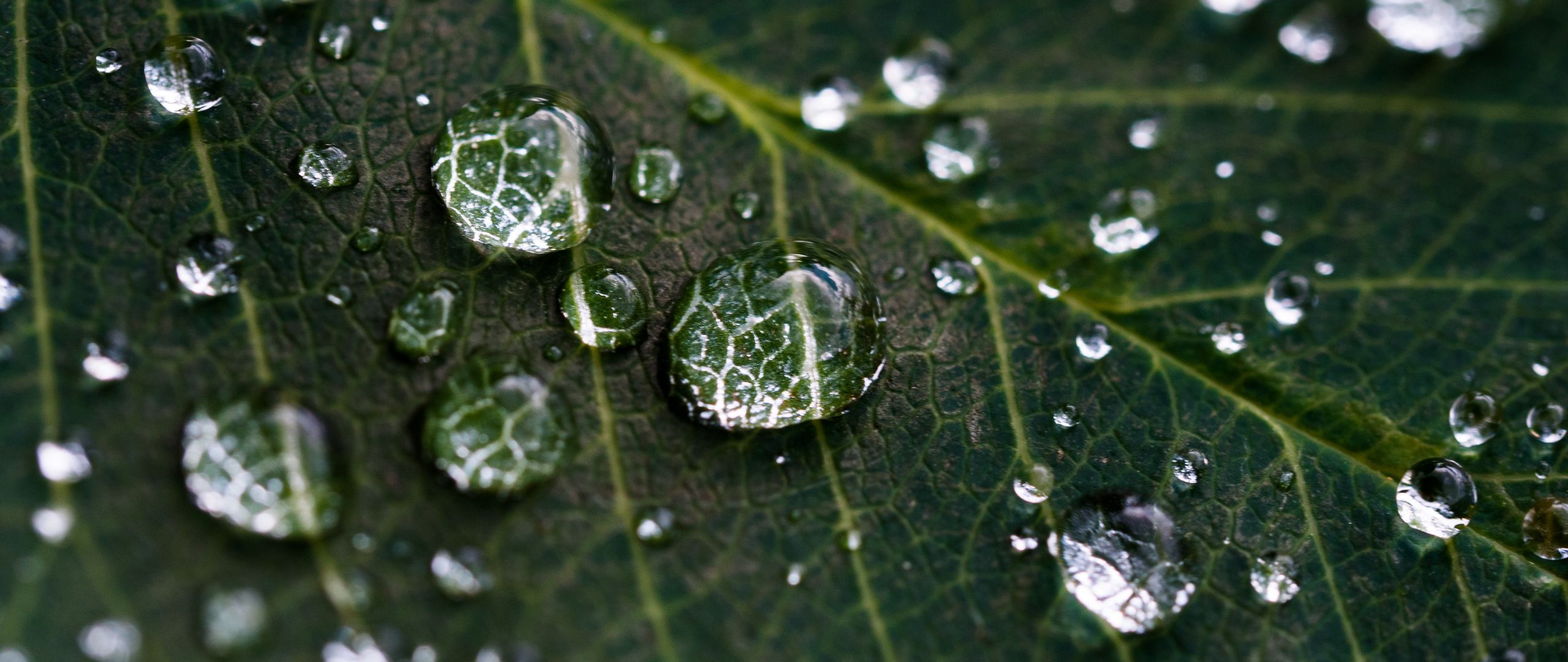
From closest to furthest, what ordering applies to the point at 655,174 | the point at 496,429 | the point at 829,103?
the point at 496,429 < the point at 655,174 < the point at 829,103

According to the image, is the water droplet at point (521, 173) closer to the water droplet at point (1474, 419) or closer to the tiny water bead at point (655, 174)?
the tiny water bead at point (655, 174)

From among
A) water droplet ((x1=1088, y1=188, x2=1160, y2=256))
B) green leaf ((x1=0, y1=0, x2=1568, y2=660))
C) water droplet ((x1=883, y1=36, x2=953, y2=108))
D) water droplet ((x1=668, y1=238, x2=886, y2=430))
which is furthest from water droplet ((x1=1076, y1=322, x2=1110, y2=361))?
water droplet ((x1=883, y1=36, x2=953, y2=108))

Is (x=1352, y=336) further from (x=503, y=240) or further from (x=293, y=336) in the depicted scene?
(x=293, y=336)

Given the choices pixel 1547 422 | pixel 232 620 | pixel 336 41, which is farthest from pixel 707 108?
pixel 1547 422

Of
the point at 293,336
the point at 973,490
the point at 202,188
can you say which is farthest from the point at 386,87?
the point at 973,490

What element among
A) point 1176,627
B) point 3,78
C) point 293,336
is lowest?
point 1176,627

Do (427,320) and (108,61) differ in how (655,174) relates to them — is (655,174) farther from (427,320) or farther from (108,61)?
(108,61)

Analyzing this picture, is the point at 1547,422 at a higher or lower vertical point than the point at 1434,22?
lower
